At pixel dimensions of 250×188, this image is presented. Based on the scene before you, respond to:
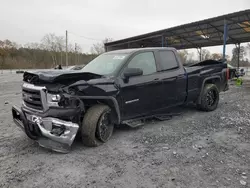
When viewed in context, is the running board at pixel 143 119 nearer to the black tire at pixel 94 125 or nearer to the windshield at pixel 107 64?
the black tire at pixel 94 125

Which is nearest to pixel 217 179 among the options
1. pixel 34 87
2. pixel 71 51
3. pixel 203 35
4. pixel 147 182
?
pixel 147 182

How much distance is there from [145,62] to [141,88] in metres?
0.68

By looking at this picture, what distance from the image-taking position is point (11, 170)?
112 inches

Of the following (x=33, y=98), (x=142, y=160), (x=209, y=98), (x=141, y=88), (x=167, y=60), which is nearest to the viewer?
(x=142, y=160)

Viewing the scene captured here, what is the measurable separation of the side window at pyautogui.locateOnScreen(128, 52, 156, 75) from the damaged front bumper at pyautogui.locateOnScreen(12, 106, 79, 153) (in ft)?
5.95

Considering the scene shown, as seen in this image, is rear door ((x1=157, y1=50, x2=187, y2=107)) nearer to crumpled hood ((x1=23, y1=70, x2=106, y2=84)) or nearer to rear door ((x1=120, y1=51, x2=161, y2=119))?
rear door ((x1=120, y1=51, x2=161, y2=119))

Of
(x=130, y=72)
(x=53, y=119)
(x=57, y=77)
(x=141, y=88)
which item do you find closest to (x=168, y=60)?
(x=141, y=88)

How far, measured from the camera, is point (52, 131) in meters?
3.18

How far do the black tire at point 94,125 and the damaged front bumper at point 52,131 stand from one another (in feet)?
0.81

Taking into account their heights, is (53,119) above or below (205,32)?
below

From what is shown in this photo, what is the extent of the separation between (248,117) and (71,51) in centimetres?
6029

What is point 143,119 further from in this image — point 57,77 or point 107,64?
point 57,77

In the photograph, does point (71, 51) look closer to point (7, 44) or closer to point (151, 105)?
point (7, 44)

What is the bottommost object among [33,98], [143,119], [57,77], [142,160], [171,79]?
[142,160]
